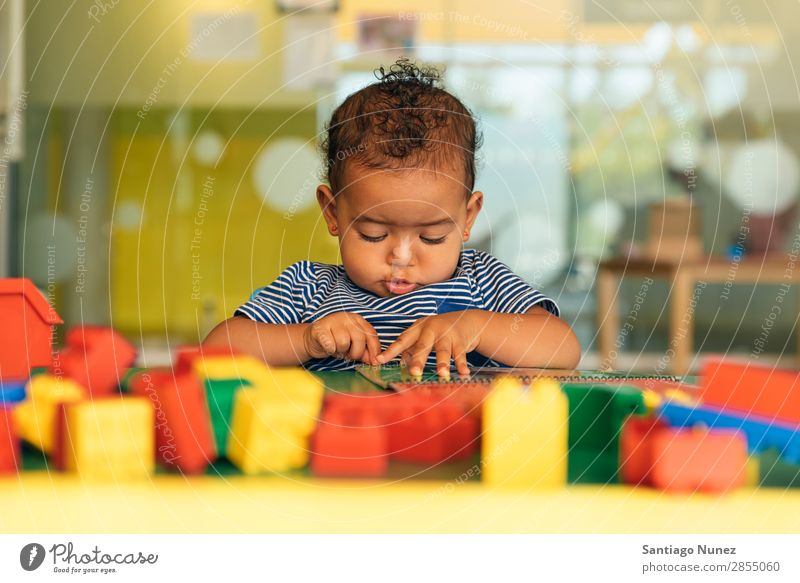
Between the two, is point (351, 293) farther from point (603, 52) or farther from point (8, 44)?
point (603, 52)

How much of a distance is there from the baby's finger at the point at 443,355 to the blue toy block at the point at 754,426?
0.19 metres

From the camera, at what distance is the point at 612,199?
2811 mm

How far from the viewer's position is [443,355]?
2.22 feet

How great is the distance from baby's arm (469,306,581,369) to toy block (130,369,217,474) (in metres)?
0.40

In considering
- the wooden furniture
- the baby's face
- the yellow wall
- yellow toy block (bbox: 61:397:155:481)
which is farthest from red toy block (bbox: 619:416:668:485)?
the yellow wall

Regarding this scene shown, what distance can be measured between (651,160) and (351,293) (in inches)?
82.0

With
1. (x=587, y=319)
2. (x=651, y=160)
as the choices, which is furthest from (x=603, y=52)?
(x=587, y=319)

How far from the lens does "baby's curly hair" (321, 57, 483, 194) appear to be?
32.6 inches

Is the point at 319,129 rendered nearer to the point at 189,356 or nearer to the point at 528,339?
the point at 528,339

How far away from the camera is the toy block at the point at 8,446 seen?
1.31ft

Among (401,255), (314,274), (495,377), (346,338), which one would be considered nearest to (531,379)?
(495,377)

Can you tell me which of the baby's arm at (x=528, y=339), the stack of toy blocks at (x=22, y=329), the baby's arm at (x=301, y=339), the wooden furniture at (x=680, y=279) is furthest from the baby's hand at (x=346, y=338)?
the wooden furniture at (x=680, y=279)

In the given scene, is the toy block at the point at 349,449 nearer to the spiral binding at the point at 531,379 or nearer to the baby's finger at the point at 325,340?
the spiral binding at the point at 531,379

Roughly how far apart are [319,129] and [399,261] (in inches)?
64.6
